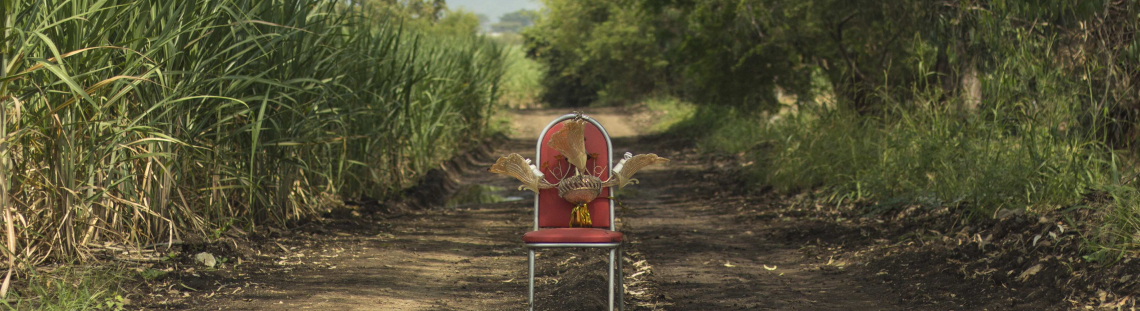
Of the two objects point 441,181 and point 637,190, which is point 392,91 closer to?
point 441,181

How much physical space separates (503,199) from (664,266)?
449 cm

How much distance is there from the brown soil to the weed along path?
0.01 m

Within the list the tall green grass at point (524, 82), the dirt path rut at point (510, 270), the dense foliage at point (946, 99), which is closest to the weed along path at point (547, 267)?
the dirt path rut at point (510, 270)

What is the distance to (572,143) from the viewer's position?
439 centimetres

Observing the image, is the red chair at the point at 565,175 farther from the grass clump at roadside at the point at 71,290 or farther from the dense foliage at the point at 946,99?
the dense foliage at the point at 946,99

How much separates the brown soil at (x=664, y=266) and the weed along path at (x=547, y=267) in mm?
14

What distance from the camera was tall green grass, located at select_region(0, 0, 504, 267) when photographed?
4504mm

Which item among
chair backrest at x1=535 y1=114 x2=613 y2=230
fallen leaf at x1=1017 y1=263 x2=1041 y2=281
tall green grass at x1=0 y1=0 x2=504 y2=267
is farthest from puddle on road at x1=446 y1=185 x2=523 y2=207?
fallen leaf at x1=1017 y1=263 x2=1041 y2=281

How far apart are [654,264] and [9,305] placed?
3.68 metres

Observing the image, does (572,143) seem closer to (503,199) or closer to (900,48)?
(503,199)

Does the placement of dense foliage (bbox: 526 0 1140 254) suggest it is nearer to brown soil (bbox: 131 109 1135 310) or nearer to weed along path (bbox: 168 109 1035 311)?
brown soil (bbox: 131 109 1135 310)

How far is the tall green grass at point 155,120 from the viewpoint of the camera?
450cm

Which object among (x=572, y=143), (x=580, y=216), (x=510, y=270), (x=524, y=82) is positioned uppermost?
(x=572, y=143)

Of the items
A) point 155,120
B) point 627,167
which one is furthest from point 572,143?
point 155,120
